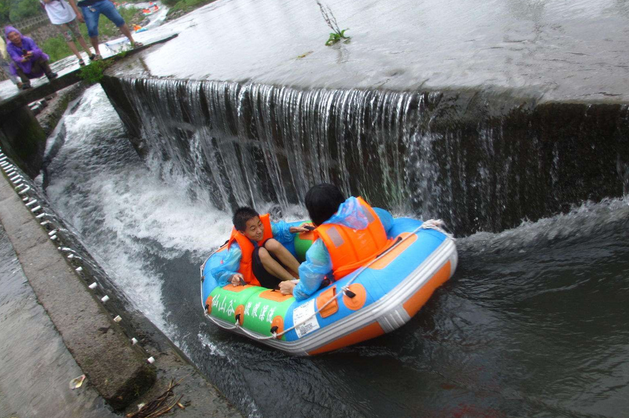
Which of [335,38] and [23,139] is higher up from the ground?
[23,139]

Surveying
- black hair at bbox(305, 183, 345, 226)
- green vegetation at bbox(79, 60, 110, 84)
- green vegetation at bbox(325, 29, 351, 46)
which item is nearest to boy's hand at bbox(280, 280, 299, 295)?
black hair at bbox(305, 183, 345, 226)

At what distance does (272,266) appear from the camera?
4.37m

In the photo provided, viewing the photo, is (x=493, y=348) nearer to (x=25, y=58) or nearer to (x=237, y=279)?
(x=237, y=279)

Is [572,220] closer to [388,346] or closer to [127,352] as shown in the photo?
[388,346]

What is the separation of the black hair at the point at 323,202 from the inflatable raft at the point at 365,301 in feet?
1.57

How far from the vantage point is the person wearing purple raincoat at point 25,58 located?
371 inches

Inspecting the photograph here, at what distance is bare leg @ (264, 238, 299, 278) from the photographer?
4.38m

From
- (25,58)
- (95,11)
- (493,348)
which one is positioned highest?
(95,11)

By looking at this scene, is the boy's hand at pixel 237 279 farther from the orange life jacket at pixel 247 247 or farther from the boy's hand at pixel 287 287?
the boy's hand at pixel 287 287

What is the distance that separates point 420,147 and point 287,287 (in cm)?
173

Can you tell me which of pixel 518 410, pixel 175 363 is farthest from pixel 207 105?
pixel 518 410

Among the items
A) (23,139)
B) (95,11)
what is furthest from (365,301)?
(23,139)

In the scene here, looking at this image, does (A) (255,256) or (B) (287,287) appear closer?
(B) (287,287)

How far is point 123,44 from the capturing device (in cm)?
1212
